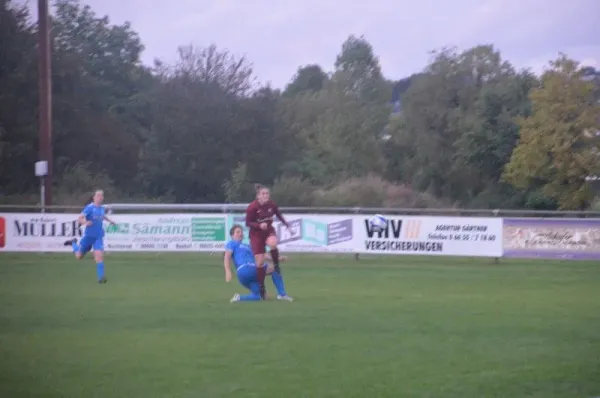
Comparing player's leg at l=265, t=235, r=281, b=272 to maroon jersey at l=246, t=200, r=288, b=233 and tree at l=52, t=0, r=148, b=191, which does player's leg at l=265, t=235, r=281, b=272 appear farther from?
tree at l=52, t=0, r=148, b=191

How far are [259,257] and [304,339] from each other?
15.5ft

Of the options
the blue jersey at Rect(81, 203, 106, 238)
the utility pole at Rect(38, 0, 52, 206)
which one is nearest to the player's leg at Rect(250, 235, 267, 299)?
the blue jersey at Rect(81, 203, 106, 238)

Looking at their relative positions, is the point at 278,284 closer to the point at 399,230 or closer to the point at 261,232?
the point at 261,232

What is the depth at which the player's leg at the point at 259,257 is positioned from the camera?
611 inches

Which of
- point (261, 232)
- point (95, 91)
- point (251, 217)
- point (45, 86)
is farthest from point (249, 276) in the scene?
point (95, 91)

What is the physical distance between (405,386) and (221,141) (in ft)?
136

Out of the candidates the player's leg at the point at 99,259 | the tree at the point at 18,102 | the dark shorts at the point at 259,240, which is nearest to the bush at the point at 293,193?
the tree at the point at 18,102

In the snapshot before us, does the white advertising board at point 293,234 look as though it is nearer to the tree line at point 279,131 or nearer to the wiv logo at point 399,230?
the wiv logo at point 399,230

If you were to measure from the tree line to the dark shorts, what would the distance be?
12.6 m

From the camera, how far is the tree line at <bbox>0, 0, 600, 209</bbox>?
3306 centimetres

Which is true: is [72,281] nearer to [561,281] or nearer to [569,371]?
[561,281]

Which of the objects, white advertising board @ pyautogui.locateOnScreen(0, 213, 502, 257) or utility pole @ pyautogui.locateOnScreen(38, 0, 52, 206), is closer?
white advertising board @ pyautogui.locateOnScreen(0, 213, 502, 257)

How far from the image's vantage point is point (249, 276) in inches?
617

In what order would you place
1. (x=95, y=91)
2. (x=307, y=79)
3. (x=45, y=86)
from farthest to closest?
1. (x=307, y=79)
2. (x=95, y=91)
3. (x=45, y=86)
